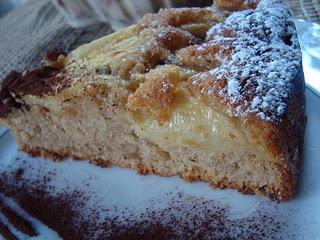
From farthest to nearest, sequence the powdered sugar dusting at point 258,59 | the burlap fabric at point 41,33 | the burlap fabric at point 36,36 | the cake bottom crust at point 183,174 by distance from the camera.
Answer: the burlap fabric at point 36,36, the burlap fabric at point 41,33, the cake bottom crust at point 183,174, the powdered sugar dusting at point 258,59

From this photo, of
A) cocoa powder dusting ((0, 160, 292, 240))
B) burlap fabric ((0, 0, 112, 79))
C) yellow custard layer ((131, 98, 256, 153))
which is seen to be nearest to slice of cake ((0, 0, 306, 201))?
yellow custard layer ((131, 98, 256, 153))

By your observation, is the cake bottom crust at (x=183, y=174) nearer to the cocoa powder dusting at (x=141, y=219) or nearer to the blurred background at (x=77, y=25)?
the cocoa powder dusting at (x=141, y=219)

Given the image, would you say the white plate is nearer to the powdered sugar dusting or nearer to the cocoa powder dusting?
the cocoa powder dusting

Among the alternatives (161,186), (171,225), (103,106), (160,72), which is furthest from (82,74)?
(171,225)

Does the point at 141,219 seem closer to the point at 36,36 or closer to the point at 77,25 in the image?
the point at 77,25

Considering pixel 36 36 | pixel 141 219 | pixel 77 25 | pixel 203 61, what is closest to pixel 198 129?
pixel 203 61

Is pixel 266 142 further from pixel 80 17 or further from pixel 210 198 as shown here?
pixel 80 17

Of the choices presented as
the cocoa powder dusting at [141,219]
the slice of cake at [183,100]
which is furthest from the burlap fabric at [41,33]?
the cocoa powder dusting at [141,219]
